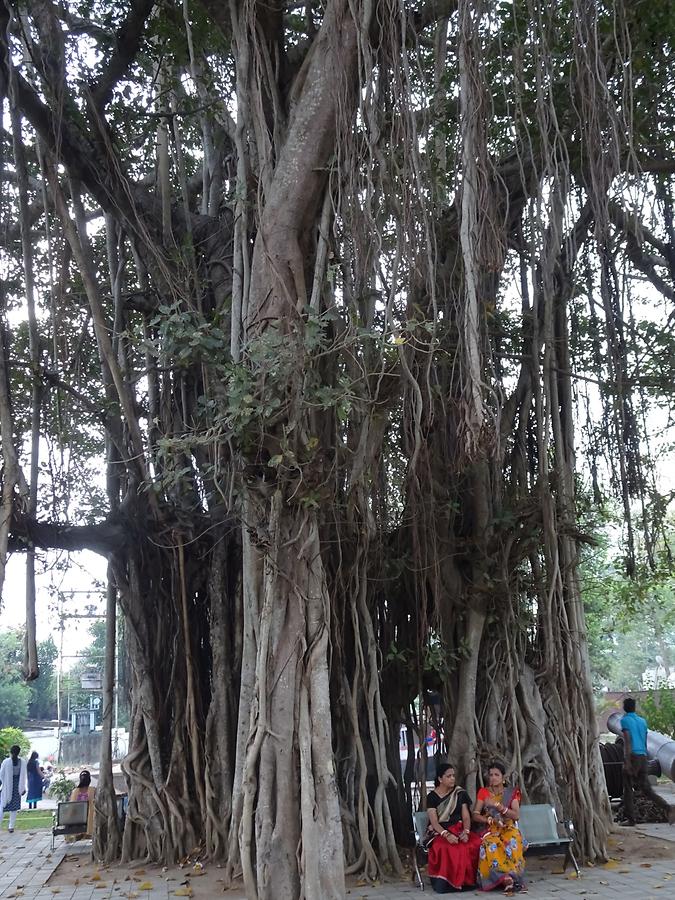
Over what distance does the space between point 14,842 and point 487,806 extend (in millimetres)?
4885

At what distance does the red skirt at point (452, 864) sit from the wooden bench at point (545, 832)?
350mm

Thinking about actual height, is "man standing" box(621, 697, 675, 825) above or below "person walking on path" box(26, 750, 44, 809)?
above

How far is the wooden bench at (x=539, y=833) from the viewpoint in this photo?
16.5 feet

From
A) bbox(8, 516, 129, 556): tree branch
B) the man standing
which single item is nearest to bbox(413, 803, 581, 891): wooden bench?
the man standing

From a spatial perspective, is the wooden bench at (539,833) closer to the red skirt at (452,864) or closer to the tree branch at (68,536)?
the red skirt at (452,864)

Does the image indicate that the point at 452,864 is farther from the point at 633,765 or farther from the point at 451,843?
the point at 633,765

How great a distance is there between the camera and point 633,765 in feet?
23.0

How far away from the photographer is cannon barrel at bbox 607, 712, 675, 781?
8.03 meters

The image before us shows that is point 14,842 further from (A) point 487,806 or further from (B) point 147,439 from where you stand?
(A) point 487,806

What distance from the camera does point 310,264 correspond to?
5.21 meters

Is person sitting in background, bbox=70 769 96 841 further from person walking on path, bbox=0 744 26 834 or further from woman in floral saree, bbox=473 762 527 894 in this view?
woman in floral saree, bbox=473 762 527 894

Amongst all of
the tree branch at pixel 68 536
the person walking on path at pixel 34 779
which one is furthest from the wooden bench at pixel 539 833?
the person walking on path at pixel 34 779

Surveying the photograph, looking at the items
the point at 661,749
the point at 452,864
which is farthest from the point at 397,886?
the point at 661,749

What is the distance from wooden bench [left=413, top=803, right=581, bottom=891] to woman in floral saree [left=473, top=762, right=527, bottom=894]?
17cm
